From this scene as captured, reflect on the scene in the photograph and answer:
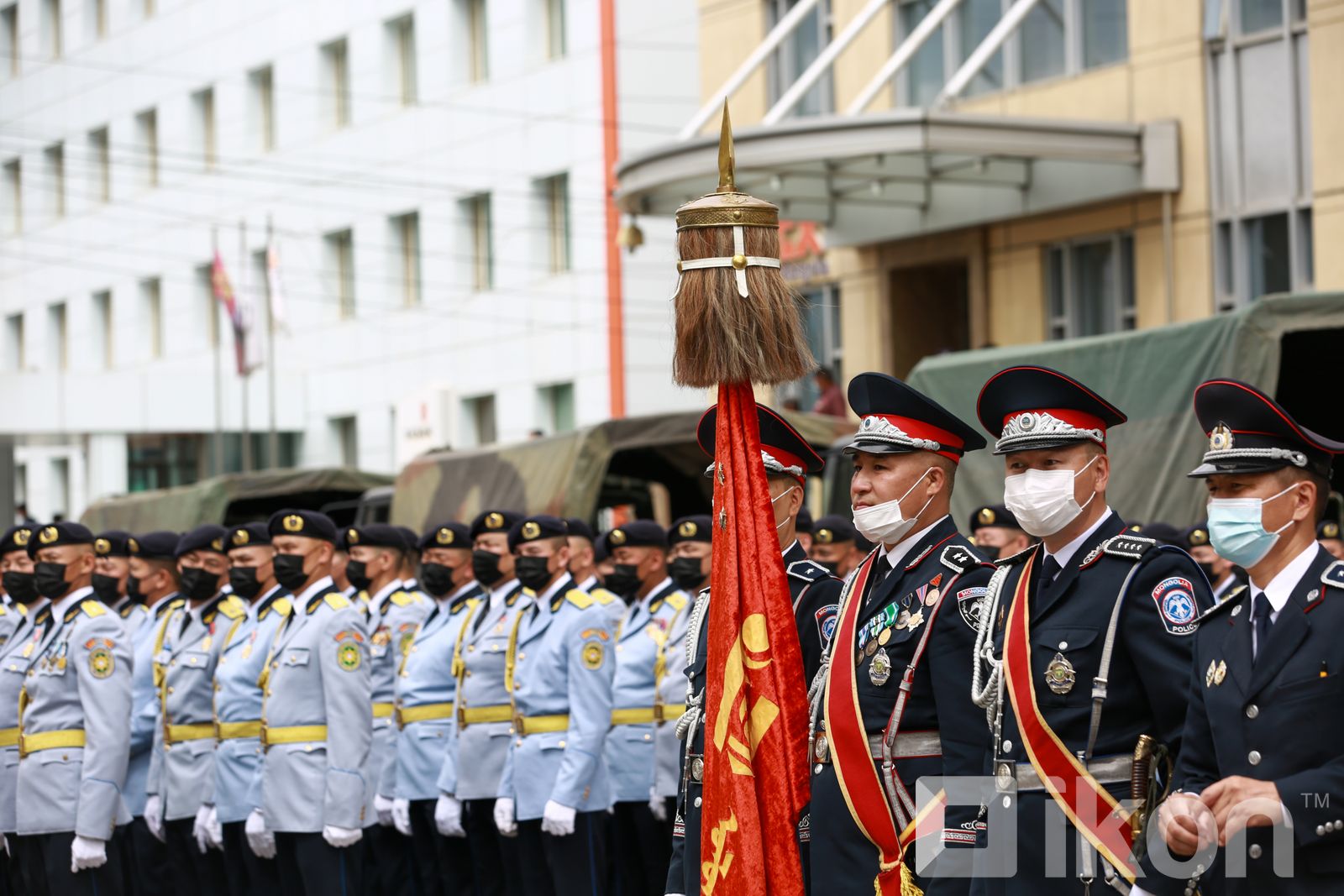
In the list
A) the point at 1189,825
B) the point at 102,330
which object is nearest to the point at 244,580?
the point at 1189,825

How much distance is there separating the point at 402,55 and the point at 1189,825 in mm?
27582

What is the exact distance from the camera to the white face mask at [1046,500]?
5270 millimetres

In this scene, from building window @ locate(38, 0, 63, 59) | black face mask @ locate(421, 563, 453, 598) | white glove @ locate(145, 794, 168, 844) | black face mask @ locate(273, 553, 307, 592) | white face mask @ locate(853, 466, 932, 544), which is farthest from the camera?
building window @ locate(38, 0, 63, 59)

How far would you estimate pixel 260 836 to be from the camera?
9.21 m

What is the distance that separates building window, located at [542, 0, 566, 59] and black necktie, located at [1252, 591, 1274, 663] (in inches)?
932

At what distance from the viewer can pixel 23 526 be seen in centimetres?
1091

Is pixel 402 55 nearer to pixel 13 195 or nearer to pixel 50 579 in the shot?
pixel 13 195

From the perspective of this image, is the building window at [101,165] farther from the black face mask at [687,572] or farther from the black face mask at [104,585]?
the black face mask at [687,572]

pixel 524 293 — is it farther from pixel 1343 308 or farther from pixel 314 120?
pixel 1343 308

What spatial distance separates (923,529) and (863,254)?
16.0 m

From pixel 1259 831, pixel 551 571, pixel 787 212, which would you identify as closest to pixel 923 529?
pixel 1259 831

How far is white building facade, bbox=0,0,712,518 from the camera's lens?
26.9 meters

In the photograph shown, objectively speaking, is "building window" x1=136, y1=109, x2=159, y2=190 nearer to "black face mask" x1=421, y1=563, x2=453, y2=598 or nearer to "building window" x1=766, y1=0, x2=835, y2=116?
"building window" x1=766, y1=0, x2=835, y2=116

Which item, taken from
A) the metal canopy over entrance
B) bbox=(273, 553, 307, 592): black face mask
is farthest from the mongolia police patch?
the metal canopy over entrance
